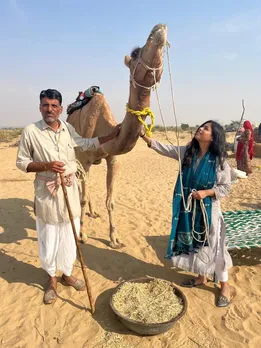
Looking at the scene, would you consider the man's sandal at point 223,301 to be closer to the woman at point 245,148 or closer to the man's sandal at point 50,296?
the man's sandal at point 50,296

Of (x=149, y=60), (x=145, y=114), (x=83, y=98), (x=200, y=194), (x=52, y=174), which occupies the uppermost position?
(x=149, y=60)

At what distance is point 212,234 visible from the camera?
3188 millimetres

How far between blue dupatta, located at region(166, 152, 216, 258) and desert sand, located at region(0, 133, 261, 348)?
58 cm

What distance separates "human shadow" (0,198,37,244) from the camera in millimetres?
5129

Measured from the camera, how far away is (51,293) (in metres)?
3.32

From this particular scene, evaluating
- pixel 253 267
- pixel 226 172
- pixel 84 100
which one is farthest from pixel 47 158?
pixel 253 267

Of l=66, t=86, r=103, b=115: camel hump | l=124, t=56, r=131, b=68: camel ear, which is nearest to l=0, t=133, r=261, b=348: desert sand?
l=66, t=86, r=103, b=115: camel hump

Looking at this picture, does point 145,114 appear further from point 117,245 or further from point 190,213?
point 117,245

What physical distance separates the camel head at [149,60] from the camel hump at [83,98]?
1.96 m

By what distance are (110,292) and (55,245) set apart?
34.5 inches

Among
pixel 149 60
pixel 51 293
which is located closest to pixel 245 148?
pixel 149 60

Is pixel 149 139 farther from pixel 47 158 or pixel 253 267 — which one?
pixel 253 267

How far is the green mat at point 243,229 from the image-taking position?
382cm

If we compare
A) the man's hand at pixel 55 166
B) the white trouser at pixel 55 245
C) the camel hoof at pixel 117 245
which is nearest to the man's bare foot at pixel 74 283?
the white trouser at pixel 55 245
